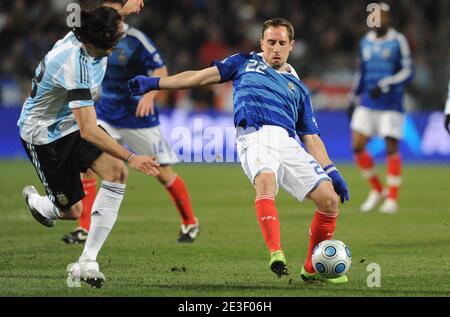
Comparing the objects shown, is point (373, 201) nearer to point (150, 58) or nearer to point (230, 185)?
point (230, 185)

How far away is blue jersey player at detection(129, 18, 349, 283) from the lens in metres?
7.32

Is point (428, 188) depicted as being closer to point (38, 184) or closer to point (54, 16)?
point (38, 184)

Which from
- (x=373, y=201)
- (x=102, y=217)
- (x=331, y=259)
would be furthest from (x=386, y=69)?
(x=102, y=217)

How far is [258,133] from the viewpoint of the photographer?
761 centimetres

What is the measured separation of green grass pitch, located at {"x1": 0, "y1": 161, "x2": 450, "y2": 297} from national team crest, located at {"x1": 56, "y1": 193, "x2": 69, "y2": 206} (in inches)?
22.1

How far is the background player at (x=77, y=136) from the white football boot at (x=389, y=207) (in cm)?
606

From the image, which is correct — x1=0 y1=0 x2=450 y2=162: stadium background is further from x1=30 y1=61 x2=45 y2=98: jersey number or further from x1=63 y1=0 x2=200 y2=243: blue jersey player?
x1=30 y1=61 x2=45 y2=98: jersey number

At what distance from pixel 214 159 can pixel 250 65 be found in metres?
13.7

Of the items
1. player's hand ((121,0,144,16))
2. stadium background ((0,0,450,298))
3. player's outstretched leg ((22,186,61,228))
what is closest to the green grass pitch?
stadium background ((0,0,450,298))

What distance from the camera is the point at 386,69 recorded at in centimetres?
1431

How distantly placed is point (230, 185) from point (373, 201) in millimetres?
3516

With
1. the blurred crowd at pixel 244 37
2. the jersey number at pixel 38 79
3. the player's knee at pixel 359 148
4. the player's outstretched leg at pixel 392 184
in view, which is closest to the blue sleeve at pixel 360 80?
the player's knee at pixel 359 148
